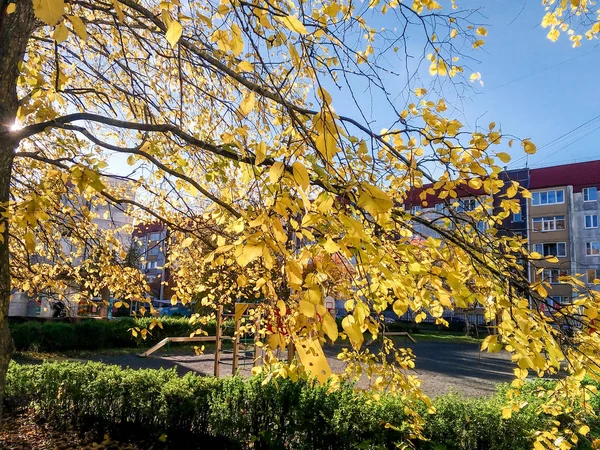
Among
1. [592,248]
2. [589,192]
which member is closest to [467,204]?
[592,248]

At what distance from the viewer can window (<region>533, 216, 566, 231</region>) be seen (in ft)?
110

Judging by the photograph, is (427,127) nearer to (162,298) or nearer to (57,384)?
(57,384)

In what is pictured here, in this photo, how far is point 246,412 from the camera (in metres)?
5.38

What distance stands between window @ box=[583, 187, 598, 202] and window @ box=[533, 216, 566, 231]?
2.16 metres

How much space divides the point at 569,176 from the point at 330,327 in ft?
128

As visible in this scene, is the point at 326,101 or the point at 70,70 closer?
the point at 326,101

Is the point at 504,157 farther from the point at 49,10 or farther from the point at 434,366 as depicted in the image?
the point at 434,366

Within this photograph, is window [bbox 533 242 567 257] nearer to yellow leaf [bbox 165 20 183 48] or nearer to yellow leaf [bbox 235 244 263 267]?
yellow leaf [bbox 235 244 263 267]

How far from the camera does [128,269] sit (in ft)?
15.5

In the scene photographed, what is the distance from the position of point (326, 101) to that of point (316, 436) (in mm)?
4566

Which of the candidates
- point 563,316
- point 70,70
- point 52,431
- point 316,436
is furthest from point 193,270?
point 563,316

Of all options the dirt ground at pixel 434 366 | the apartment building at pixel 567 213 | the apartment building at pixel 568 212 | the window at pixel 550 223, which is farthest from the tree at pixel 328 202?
the window at pixel 550 223

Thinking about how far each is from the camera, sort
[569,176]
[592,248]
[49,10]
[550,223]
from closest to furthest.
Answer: [49,10], [592,248], [569,176], [550,223]

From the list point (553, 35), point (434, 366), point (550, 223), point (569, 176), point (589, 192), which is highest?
point (569, 176)
